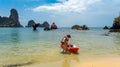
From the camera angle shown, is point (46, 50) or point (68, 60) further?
point (46, 50)

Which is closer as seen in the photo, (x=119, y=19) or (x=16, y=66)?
(x=16, y=66)

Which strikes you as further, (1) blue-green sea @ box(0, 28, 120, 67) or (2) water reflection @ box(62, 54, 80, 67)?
(1) blue-green sea @ box(0, 28, 120, 67)

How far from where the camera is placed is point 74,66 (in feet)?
53.6

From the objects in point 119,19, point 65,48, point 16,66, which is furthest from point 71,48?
point 119,19

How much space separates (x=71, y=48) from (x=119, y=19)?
7557 centimetres

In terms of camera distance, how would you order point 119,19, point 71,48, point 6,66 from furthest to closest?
1. point 119,19
2. point 71,48
3. point 6,66

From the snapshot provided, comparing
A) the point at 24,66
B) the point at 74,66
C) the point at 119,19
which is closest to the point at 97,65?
the point at 74,66

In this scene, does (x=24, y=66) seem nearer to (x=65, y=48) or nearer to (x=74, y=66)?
(x=74, y=66)

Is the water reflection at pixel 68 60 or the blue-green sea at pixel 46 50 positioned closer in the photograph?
the water reflection at pixel 68 60

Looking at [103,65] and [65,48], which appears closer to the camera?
[103,65]

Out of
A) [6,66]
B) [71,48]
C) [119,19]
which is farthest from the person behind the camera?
[119,19]

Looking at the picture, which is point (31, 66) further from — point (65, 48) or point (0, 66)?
point (65, 48)

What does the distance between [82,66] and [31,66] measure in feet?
11.3

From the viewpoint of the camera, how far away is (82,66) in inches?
638
